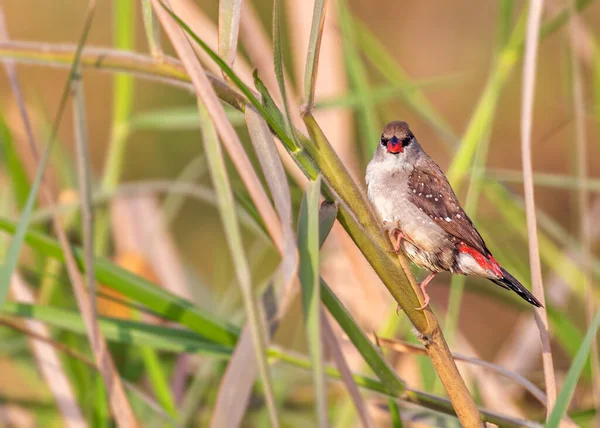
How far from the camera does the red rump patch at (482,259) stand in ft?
5.26

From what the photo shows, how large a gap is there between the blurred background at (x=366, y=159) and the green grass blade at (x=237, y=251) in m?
0.21

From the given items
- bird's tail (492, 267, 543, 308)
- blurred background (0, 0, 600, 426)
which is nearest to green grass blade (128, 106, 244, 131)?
blurred background (0, 0, 600, 426)

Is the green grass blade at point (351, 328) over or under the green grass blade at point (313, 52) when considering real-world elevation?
under

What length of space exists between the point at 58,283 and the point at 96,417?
0.52 metres

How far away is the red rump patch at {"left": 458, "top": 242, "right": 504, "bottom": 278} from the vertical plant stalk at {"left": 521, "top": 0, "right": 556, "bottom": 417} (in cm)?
29

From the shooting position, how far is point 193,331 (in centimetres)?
156

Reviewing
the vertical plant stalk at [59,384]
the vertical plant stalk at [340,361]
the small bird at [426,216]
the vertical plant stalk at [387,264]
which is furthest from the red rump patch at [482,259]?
the vertical plant stalk at [59,384]

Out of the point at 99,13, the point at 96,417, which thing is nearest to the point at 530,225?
the point at 96,417

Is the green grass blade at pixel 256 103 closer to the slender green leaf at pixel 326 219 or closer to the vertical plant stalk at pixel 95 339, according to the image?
the slender green leaf at pixel 326 219

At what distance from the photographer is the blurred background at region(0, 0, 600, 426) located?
203 cm

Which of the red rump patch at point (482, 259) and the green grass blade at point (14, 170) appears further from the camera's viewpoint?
the green grass blade at point (14, 170)

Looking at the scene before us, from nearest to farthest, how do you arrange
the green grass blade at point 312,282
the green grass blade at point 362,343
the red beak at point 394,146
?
the green grass blade at point 312,282 → the green grass blade at point 362,343 → the red beak at point 394,146

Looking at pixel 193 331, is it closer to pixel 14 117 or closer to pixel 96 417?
pixel 96 417

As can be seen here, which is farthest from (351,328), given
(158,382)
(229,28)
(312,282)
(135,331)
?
(158,382)
